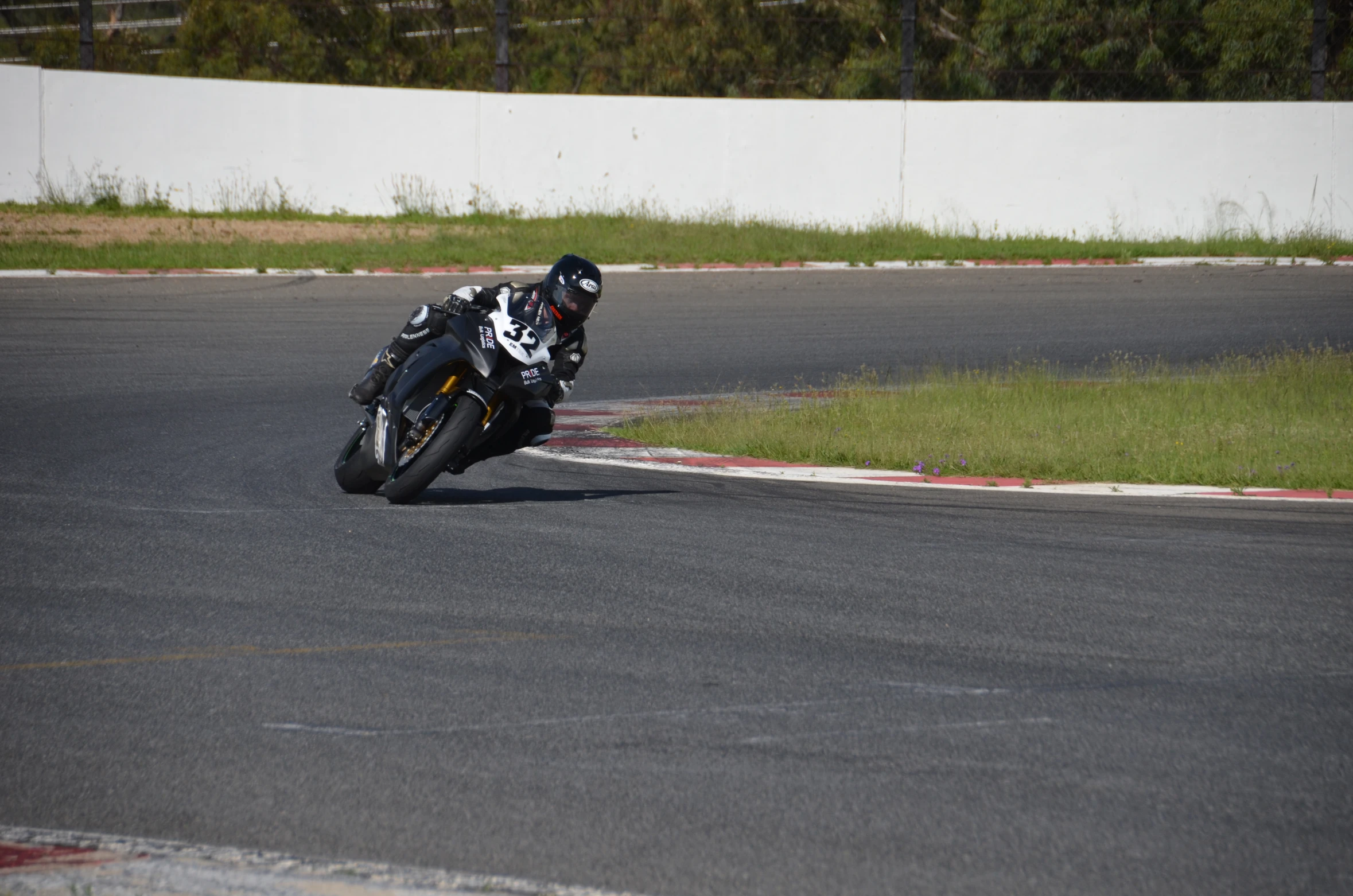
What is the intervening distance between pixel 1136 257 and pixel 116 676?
19157mm

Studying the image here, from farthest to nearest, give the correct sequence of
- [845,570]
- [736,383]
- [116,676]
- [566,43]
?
[566,43], [736,383], [845,570], [116,676]

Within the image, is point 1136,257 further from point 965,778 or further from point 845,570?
point 965,778

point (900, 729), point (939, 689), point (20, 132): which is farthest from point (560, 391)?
point (20, 132)

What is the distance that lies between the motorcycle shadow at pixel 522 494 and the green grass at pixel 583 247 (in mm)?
11209

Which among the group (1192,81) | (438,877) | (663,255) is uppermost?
(1192,81)

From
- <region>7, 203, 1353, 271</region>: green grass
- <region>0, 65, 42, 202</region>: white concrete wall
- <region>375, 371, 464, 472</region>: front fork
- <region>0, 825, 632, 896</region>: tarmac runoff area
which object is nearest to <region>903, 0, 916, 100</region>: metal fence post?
<region>7, 203, 1353, 271</region>: green grass

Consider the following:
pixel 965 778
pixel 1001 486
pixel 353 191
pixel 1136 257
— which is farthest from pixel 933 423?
pixel 353 191

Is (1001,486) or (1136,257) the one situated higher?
(1136,257)

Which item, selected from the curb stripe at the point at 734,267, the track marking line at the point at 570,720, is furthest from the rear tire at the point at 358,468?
the curb stripe at the point at 734,267

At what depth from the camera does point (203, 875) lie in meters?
3.46

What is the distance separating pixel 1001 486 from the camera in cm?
866

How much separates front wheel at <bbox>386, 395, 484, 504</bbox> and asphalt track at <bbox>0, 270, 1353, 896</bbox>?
0.21 meters

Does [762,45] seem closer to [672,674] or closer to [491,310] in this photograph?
[491,310]

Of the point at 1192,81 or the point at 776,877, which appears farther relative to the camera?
the point at 1192,81
